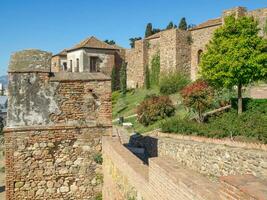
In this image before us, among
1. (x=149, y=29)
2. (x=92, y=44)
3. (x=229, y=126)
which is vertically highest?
(x=149, y=29)

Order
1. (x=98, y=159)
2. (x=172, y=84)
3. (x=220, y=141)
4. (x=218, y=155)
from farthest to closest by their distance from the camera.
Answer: (x=172, y=84), (x=220, y=141), (x=218, y=155), (x=98, y=159)

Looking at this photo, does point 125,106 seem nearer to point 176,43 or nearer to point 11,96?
point 176,43

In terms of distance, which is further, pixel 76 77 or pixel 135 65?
pixel 135 65

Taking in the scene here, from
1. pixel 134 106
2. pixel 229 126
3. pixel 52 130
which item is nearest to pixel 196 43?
pixel 134 106

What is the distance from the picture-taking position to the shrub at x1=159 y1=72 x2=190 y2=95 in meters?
33.1

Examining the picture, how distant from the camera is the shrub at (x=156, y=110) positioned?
25.0m

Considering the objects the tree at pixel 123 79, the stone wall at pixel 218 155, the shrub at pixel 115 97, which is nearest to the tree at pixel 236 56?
the stone wall at pixel 218 155

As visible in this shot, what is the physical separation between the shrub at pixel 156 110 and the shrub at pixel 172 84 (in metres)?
7.68

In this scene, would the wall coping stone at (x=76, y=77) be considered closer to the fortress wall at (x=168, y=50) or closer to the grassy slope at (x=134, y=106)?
the grassy slope at (x=134, y=106)

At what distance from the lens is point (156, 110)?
82.0ft

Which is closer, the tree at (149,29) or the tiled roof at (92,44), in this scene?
the tiled roof at (92,44)

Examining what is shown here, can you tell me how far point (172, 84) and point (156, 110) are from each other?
28.9 ft

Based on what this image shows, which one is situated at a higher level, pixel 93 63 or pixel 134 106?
pixel 93 63

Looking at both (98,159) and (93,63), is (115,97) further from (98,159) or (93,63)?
(98,159)
